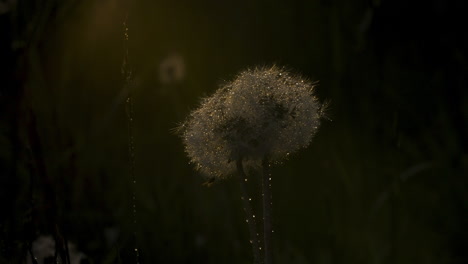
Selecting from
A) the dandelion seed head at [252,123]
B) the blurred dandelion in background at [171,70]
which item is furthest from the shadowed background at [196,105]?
the dandelion seed head at [252,123]

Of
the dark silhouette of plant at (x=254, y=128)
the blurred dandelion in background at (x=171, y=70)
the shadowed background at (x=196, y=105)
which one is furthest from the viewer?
the blurred dandelion in background at (x=171, y=70)

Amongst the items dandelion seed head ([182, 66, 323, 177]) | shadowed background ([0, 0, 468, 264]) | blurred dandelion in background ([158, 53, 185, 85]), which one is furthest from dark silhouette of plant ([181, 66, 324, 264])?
blurred dandelion in background ([158, 53, 185, 85])

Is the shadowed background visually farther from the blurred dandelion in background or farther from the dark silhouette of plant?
the dark silhouette of plant

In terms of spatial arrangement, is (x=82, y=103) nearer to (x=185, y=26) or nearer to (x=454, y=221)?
(x=185, y=26)

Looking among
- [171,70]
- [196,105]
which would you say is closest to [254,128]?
[196,105]

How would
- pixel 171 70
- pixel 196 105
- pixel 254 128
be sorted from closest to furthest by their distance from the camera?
pixel 254 128
pixel 196 105
pixel 171 70

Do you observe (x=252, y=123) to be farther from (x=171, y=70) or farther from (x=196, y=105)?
(x=171, y=70)

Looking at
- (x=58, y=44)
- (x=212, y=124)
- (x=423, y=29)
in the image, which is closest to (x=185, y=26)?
(x=58, y=44)

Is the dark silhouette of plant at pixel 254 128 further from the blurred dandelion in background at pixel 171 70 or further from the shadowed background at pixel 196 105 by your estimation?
the blurred dandelion in background at pixel 171 70

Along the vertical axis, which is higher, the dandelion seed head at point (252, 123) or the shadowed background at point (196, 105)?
the shadowed background at point (196, 105)
